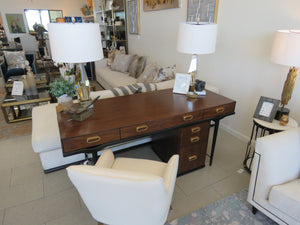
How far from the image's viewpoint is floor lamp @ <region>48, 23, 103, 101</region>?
1330mm

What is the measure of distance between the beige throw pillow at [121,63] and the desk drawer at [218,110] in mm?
3004

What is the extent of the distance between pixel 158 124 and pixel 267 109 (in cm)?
107

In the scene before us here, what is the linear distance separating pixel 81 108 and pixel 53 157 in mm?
831

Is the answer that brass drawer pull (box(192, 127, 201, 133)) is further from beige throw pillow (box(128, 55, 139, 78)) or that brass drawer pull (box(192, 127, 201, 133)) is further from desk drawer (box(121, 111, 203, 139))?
beige throw pillow (box(128, 55, 139, 78))

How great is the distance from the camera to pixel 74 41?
1354mm

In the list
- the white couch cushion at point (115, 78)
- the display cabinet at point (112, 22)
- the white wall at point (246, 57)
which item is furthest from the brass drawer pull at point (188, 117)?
the display cabinet at point (112, 22)

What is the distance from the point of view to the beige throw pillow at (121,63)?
443 centimetres

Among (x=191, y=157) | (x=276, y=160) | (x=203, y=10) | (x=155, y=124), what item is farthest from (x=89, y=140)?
(x=203, y=10)

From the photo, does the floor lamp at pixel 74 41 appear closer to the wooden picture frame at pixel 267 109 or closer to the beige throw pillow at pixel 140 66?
the wooden picture frame at pixel 267 109

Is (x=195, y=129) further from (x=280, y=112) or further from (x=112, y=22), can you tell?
(x=112, y=22)

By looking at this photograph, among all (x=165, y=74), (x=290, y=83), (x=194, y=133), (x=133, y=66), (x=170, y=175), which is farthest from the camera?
(x=133, y=66)

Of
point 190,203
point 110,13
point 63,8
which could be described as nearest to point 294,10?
point 190,203

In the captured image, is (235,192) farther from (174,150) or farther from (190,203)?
(174,150)

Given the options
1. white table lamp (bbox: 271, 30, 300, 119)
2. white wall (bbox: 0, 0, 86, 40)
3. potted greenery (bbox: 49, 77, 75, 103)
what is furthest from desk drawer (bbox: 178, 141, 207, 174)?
white wall (bbox: 0, 0, 86, 40)
